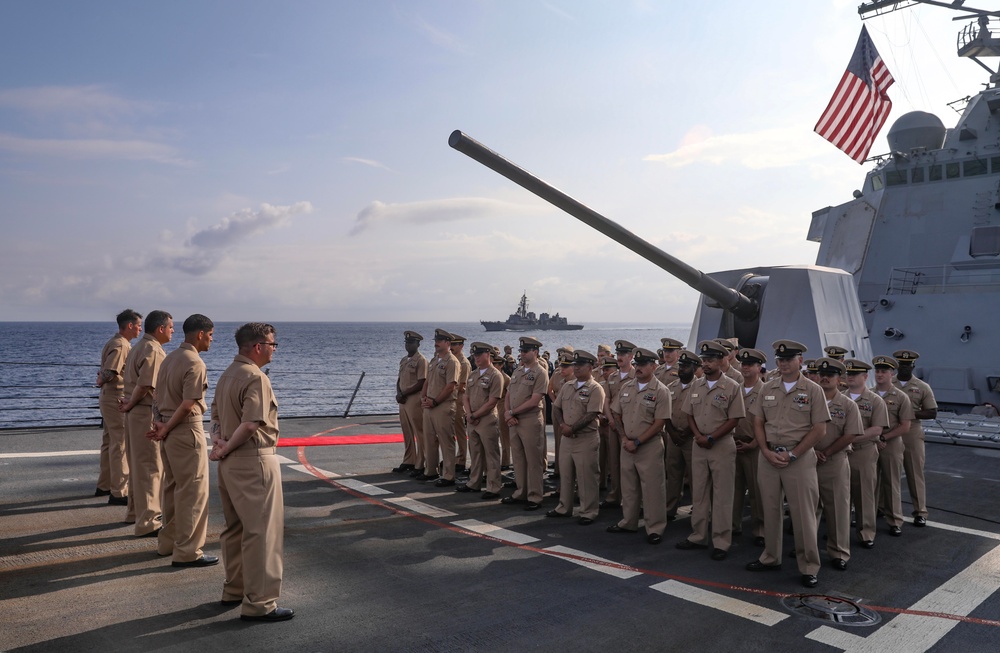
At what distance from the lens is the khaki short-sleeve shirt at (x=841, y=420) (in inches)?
224

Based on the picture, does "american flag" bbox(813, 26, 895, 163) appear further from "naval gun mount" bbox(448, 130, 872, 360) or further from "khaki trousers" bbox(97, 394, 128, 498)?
"khaki trousers" bbox(97, 394, 128, 498)

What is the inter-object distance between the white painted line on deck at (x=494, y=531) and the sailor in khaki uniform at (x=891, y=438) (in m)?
3.74

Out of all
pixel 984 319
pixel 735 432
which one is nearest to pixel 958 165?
pixel 984 319

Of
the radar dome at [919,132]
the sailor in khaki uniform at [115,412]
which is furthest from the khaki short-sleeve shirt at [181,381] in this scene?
the radar dome at [919,132]

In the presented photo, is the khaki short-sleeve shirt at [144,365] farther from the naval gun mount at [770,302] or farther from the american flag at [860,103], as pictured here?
the american flag at [860,103]

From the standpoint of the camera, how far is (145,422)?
5883 millimetres

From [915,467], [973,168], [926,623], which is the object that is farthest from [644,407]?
[973,168]

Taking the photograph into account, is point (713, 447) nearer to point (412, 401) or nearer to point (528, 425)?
point (528, 425)

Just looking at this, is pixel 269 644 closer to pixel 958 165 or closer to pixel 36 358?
pixel 958 165

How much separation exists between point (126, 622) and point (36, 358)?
6711 centimetres

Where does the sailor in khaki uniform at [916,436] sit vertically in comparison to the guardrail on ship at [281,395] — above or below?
above

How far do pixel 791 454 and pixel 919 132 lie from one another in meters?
16.5

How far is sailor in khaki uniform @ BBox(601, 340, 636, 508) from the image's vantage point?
7.52 meters

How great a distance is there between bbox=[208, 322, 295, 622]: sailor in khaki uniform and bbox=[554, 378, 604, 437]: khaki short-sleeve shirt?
11.5ft
